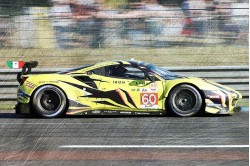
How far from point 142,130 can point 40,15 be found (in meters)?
6.32

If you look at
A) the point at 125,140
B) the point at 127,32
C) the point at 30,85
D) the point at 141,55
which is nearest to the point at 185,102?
the point at 30,85

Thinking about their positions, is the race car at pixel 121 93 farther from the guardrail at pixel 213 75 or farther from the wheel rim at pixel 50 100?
the guardrail at pixel 213 75

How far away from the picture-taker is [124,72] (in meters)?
11.8

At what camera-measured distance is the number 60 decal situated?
1161 centimetres

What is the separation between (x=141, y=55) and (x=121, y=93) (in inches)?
162

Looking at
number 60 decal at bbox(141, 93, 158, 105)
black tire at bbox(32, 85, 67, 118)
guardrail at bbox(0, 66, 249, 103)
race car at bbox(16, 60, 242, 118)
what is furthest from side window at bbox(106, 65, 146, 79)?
guardrail at bbox(0, 66, 249, 103)

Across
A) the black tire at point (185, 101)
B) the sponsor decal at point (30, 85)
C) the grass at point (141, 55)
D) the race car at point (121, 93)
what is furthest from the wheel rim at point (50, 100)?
the grass at point (141, 55)

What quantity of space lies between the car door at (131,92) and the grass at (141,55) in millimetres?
3753

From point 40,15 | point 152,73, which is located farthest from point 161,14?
point 152,73

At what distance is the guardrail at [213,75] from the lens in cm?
1370

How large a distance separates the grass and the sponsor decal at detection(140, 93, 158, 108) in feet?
12.7

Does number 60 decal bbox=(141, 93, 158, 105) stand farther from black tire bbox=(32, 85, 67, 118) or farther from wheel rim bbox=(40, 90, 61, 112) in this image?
wheel rim bbox=(40, 90, 61, 112)

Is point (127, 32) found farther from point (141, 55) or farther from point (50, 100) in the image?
point (50, 100)

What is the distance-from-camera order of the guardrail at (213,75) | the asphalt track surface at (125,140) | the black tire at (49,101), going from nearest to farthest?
the asphalt track surface at (125,140) < the black tire at (49,101) < the guardrail at (213,75)
